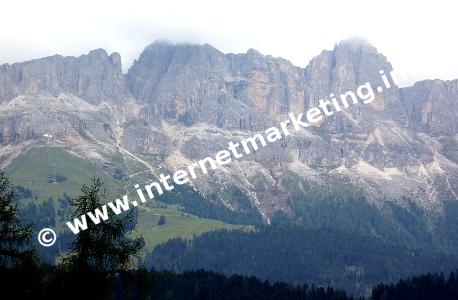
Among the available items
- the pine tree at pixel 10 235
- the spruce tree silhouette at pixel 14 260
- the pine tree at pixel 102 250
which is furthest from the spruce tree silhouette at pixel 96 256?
the pine tree at pixel 10 235

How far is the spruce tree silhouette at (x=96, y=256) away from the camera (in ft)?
90.3

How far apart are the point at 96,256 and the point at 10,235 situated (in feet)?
12.3

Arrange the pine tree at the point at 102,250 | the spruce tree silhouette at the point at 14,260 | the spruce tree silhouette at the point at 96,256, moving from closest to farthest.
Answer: the spruce tree silhouette at the point at 14,260
the spruce tree silhouette at the point at 96,256
the pine tree at the point at 102,250

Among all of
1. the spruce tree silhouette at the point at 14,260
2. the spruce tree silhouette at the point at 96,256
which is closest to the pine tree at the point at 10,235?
the spruce tree silhouette at the point at 14,260

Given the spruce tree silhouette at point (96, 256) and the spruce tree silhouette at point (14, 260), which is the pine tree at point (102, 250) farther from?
the spruce tree silhouette at point (14, 260)

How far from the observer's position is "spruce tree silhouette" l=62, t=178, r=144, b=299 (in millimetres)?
27516

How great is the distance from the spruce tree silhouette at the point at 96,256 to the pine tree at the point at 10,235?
6.34ft

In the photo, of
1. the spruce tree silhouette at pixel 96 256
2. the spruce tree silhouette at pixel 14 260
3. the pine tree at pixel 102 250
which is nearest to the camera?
the spruce tree silhouette at pixel 14 260

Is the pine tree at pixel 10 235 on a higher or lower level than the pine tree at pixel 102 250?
higher

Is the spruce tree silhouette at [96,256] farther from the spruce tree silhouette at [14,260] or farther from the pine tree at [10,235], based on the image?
the pine tree at [10,235]

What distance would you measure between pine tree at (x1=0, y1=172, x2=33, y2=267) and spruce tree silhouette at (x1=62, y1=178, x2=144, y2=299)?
1.93m

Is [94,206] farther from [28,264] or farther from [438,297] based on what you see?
[438,297]

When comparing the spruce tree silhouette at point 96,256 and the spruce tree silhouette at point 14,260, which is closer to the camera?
the spruce tree silhouette at point 14,260

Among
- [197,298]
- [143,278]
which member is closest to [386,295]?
[197,298]
